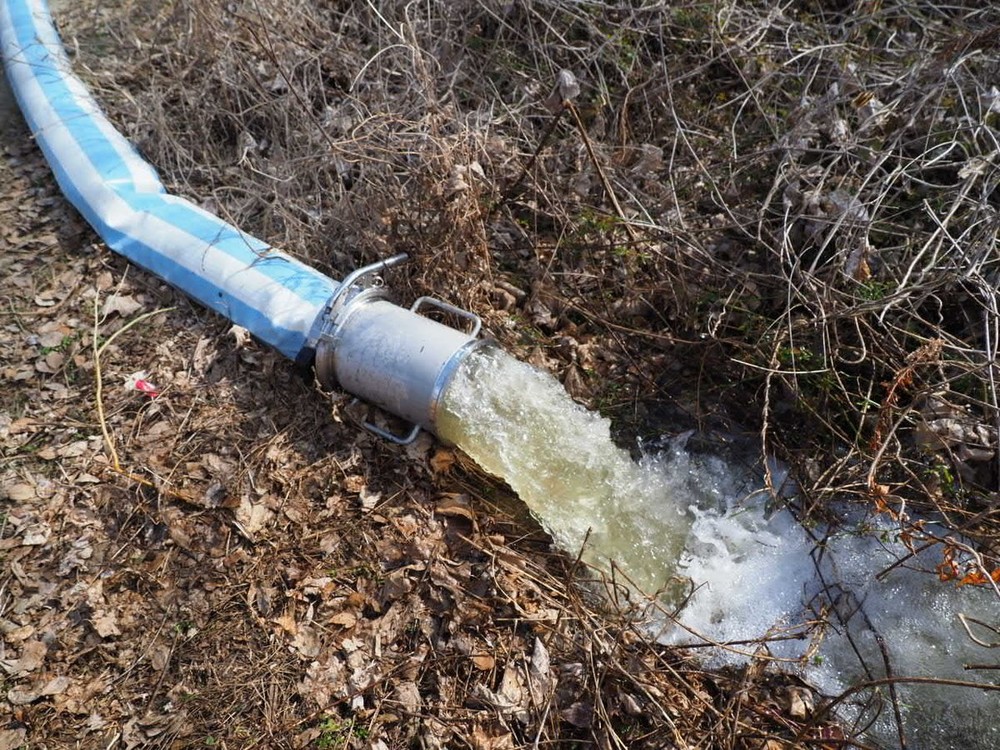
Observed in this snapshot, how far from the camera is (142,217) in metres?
4.50

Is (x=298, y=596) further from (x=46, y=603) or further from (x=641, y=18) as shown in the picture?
(x=641, y=18)

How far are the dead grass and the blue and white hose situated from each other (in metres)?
0.20

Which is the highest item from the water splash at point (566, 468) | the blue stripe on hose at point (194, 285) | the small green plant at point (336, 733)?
the water splash at point (566, 468)

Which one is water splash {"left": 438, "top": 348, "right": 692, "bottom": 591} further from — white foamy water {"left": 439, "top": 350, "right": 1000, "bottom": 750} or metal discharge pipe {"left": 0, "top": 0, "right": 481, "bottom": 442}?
metal discharge pipe {"left": 0, "top": 0, "right": 481, "bottom": 442}

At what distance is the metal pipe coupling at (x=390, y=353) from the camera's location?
11.8ft

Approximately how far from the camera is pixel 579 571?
3.46 metres

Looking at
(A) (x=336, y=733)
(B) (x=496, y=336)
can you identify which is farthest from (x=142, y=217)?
(A) (x=336, y=733)

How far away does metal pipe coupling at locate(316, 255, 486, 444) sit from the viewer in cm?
359

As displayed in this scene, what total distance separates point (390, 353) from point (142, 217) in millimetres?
1974

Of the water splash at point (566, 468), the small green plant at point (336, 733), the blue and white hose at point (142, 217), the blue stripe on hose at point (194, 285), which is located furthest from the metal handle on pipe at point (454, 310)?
the small green plant at point (336, 733)

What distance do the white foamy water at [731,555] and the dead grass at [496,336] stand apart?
0.17 meters

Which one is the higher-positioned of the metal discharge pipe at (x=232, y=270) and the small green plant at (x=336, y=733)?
the metal discharge pipe at (x=232, y=270)

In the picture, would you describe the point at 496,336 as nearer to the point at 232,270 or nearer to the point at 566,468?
the point at 566,468

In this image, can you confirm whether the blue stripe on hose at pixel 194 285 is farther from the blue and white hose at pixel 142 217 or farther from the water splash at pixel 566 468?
the water splash at pixel 566 468
